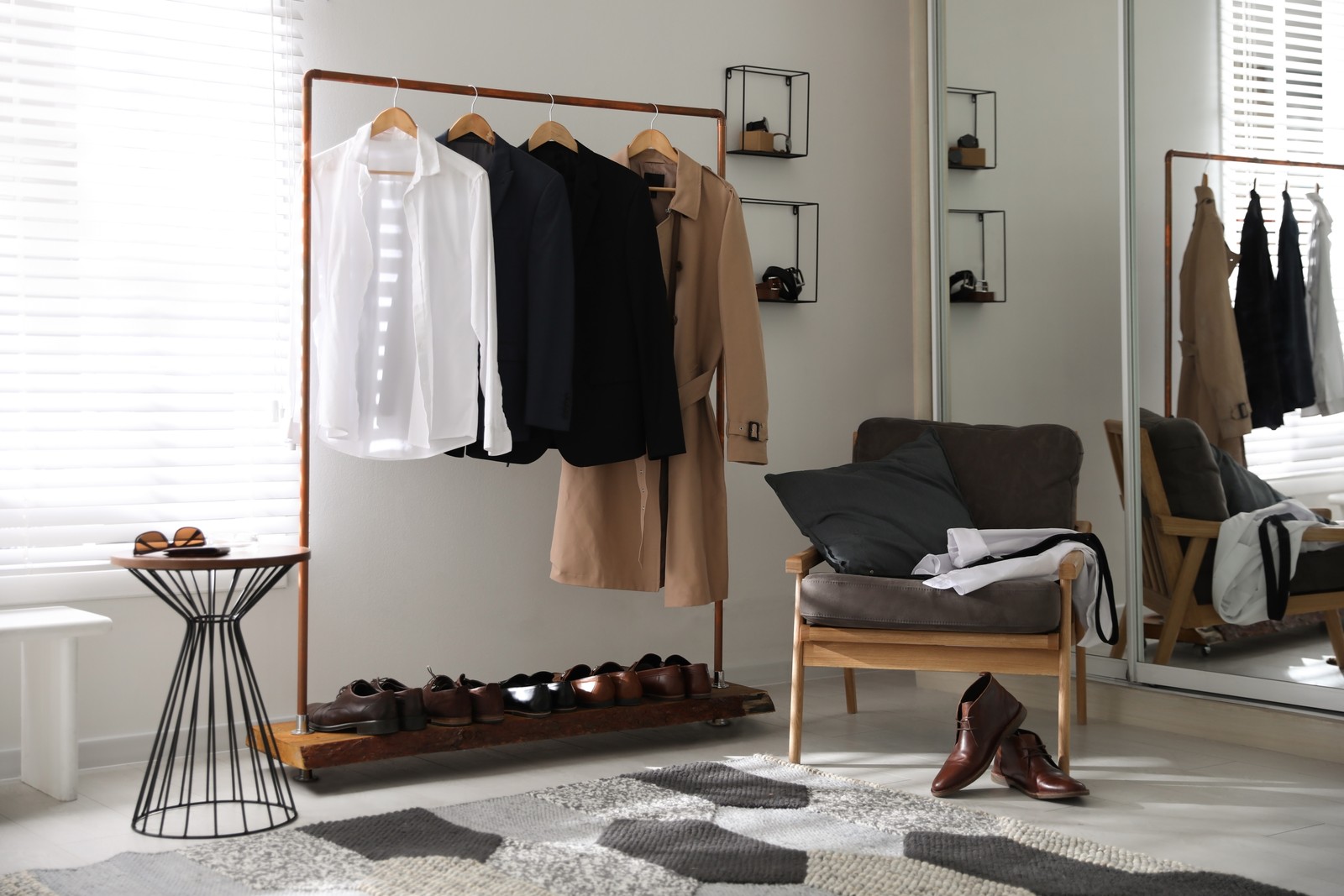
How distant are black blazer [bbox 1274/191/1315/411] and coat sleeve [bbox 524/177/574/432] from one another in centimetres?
184

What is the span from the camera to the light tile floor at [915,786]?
255 centimetres

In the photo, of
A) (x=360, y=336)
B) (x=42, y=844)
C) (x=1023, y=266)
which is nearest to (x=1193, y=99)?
(x=1023, y=266)

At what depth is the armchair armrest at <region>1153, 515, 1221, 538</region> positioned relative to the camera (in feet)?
11.6

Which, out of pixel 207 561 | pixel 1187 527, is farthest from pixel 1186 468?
pixel 207 561

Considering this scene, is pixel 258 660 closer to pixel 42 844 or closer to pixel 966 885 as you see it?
pixel 42 844

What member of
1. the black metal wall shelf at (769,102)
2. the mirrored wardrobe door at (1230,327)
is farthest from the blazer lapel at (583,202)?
the mirrored wardrobe door at (1230,327)

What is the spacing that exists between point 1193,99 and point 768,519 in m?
1.84

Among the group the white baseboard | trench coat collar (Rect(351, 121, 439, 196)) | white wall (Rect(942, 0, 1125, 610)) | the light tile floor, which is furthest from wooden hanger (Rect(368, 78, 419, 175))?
the white baseboard

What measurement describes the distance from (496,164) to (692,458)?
0.93 m

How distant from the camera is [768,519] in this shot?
4.42 meters

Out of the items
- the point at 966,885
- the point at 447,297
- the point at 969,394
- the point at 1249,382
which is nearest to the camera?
the point at 966,885

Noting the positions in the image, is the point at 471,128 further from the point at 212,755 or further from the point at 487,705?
the point at 212,755

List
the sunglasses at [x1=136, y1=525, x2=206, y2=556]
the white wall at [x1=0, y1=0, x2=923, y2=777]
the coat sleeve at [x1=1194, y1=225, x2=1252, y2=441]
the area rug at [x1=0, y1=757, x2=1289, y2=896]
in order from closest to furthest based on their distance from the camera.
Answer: the area rug at [x1=0, y1=757, x2=1289, y2=896] < the sunglasses at [x1=136, y1=525, x2=206, y2=556] < the coat sleeve at [x1=1194, y1=225, x2=1252, y2=441] < the white wall at [x1=0, y1=0, x2=923, y2=777]

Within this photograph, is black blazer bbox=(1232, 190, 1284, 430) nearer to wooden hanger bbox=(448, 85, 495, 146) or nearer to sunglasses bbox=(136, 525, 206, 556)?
wooden hanger bbox=(448, 85, 495, 146)
